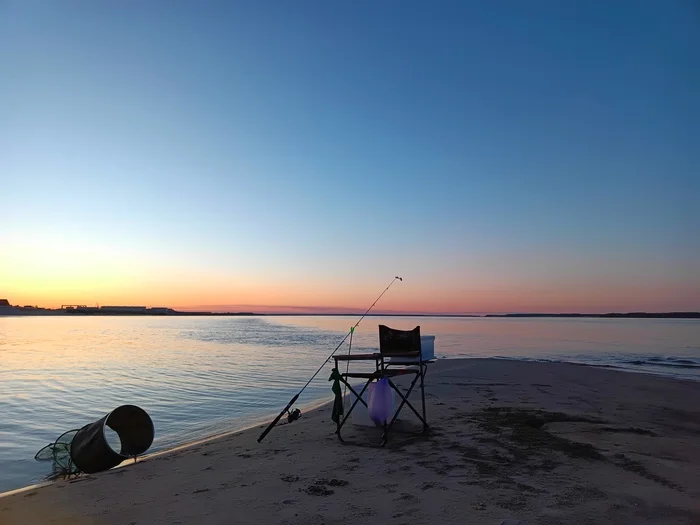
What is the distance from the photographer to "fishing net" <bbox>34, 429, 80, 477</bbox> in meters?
7.45

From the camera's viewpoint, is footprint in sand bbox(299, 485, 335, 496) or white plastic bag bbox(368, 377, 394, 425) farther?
white plastic bag bbox(368, 377, 394, 425)

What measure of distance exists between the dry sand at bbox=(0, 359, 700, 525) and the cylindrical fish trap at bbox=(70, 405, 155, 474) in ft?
1.58

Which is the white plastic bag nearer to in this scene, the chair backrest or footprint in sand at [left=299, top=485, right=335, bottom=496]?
the chair backrest

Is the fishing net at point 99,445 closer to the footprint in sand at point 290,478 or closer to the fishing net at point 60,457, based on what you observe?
the fishing net at point 60,457

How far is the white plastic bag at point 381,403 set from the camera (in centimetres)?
799

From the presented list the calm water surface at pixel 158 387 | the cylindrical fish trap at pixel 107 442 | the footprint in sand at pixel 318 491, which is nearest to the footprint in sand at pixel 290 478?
the footprint in sand at pixel 318 491

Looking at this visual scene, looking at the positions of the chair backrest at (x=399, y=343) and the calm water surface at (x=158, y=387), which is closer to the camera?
the chair backrest at (x=399, y=343)

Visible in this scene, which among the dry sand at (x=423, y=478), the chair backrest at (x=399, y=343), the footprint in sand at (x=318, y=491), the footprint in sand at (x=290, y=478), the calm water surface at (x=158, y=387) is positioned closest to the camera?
the dry sand at (x=423, y=478)

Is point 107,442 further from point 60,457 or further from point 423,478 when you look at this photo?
point 423,478

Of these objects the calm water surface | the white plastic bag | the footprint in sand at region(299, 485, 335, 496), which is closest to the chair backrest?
the white plastic bag

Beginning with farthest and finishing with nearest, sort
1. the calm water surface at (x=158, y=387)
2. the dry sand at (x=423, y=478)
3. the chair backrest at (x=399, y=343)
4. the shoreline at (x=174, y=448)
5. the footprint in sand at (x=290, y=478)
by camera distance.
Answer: the calm water surface at (x=158, y=387), the chair backrest at (x=399, y=343), the shoreline at (x=174, y=448), the footprint in sand at (x=290, y=478), the dry sand at (x=423, y=478)

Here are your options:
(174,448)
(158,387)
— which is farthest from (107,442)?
(158,387)

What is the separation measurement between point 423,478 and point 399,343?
276cm

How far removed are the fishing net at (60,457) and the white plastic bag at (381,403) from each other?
196 inches
